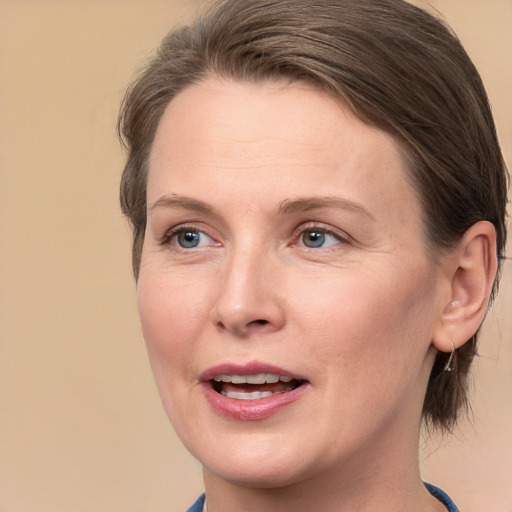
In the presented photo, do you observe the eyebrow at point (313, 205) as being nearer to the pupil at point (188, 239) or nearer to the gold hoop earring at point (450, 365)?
the pupil at point (188, 239)

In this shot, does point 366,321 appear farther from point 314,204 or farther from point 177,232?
point 177,232

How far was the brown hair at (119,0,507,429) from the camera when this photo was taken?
8.47ft

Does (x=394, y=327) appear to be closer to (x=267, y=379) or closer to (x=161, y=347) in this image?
(x=267, y=379)

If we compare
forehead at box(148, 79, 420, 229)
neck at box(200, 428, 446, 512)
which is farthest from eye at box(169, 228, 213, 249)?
neck at box(200, 428, 446, 512)

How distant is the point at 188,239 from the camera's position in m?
2.69

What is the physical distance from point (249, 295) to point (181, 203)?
0.33 metres

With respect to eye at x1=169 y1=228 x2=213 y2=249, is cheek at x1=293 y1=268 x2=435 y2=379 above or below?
below

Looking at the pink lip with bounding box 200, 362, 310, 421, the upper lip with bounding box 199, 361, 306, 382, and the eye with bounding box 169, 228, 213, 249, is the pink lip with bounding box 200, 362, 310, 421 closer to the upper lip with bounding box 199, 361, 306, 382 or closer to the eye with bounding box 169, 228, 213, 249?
the upper lip with bounding box 199, 361, 306, 382

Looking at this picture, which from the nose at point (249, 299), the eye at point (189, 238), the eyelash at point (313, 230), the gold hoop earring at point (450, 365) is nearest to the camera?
the nose at point (249, 299)

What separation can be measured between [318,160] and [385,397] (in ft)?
1.72

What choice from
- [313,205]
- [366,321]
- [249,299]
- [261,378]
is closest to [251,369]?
[261,378]

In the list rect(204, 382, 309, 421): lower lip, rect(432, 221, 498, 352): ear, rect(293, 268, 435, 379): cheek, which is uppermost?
rect(432, 221, 498, 352): ear

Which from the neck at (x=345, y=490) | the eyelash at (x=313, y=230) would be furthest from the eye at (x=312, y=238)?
the neck at (x=345, y=490)

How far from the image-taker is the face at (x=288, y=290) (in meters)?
2.47
